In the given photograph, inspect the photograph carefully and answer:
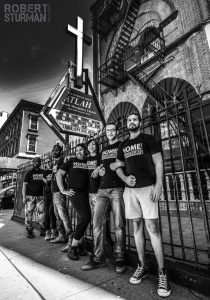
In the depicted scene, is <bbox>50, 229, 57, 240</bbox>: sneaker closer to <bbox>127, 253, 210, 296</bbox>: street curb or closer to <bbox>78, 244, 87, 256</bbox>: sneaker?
<bbox>78, 244, 87, 256</bbox>: sneaker

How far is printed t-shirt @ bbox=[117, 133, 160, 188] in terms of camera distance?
8.07 ft

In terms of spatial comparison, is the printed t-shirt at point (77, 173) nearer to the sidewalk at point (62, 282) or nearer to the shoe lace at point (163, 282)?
the sidewalk at point (62, 282)

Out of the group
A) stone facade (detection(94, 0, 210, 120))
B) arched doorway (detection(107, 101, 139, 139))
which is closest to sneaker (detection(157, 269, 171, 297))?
stone facade (detection(94, 0, 210, 120))

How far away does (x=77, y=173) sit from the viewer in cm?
365

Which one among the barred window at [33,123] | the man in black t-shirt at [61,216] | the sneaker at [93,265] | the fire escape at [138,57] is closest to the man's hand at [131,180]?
the sneaker at [93,265]

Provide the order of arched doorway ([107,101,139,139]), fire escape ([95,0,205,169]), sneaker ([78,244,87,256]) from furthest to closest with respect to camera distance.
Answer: arched doorway ([107,101,139,139]) → fire escape ([95,0,205,169]) → sneaker ([78,244,87,256])

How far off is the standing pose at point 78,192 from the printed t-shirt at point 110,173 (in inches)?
23.3

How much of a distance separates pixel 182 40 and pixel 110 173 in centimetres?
997

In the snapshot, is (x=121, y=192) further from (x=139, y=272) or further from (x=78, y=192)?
(x=139, y=272)

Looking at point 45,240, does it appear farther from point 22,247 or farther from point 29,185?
point 29,185

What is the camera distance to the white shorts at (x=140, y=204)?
236cm

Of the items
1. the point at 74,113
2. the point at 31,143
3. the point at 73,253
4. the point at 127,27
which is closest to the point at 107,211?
the point at 73,253

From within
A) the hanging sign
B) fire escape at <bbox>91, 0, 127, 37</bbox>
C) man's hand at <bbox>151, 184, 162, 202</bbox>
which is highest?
fire escape at <bbox>91, 0, 127, 37</bbox>

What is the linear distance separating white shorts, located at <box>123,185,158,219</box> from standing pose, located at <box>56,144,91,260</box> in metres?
1.09
